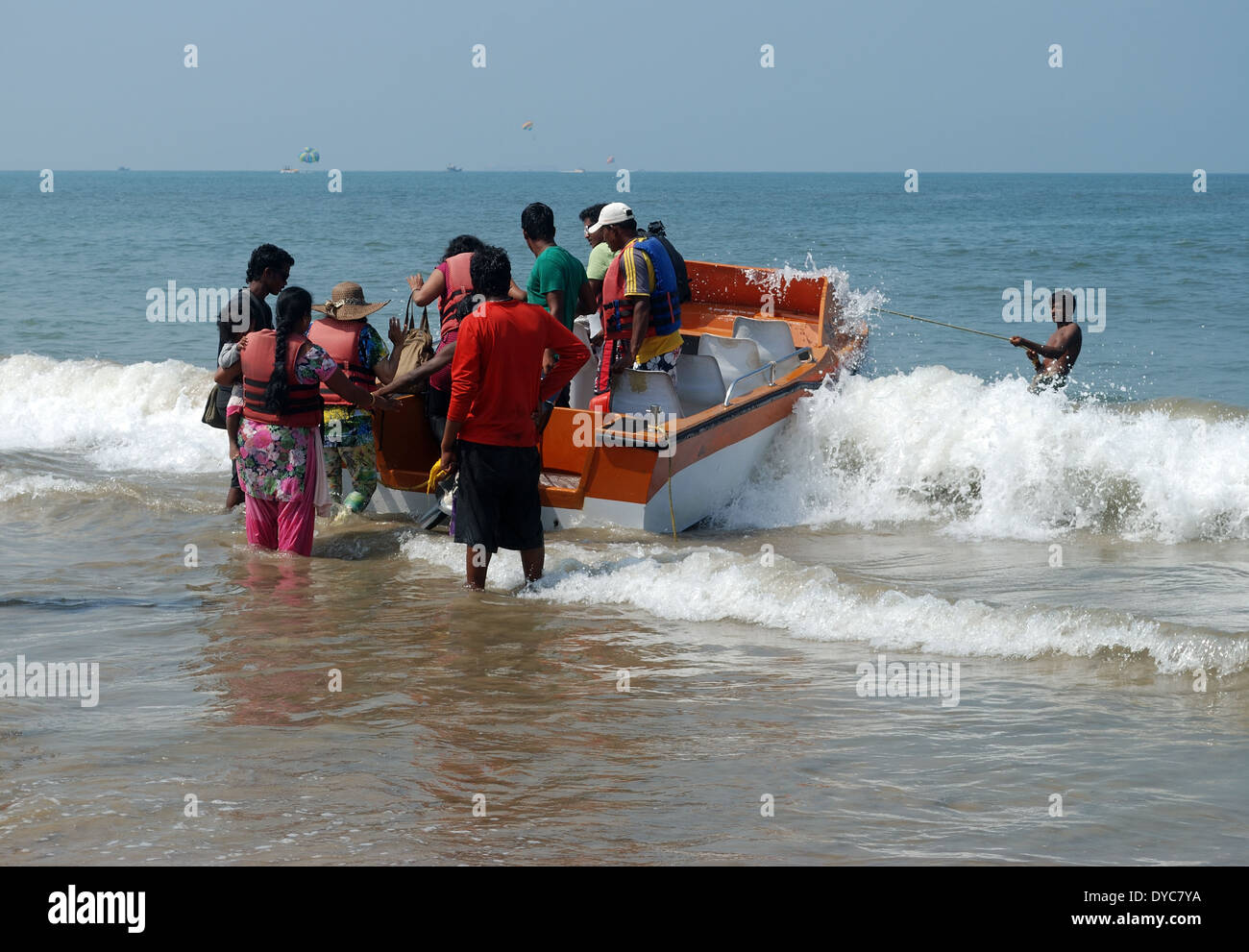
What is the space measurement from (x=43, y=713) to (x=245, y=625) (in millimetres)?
1285

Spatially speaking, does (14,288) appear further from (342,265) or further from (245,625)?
(245,625)

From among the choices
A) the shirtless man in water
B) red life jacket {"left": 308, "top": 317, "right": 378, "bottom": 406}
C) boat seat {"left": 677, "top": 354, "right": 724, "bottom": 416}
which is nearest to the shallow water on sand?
red life jacket {"left": 308, "top": 317, "right": 378, "bottom": 406}

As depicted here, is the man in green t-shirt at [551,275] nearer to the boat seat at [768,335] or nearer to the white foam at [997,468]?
the white foam at [997,468]

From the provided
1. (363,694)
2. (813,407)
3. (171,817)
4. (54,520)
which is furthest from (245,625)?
(813,407)

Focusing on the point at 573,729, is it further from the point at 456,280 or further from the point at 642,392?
the point at 642,392

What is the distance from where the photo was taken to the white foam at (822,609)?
544cm

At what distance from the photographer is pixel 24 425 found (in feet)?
40.9

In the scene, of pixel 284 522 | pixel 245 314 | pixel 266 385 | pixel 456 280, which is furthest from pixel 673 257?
pixel 284 522

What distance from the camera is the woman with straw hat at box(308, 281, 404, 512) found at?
7.08 metres

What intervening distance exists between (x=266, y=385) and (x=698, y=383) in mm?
3575

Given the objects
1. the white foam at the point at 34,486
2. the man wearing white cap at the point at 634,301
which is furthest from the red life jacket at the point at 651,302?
the white foam at the point at 34,486

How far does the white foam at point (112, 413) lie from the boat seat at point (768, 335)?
180 inches

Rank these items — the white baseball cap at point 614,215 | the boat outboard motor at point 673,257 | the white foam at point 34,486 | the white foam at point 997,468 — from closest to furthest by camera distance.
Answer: the white baseball cap at point 614,215
the boat outboard motor at point 673,257
the white foam at point 997,468
the white foam at point 34,486

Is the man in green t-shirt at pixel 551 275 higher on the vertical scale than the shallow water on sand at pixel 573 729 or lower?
higher
